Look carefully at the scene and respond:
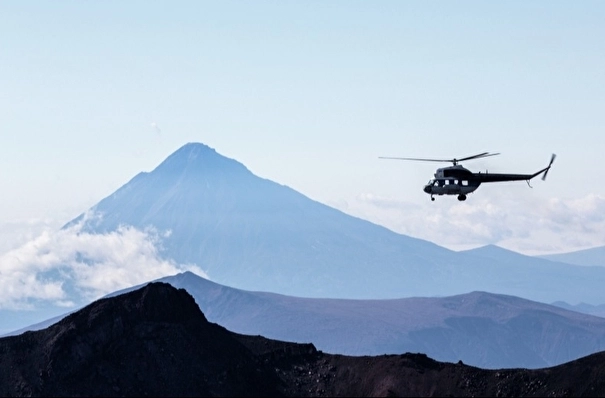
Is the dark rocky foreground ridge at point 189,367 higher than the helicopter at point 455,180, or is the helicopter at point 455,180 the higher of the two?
the helicopter at point 455,180

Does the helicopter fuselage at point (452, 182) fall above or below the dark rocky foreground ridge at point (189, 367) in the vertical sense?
above

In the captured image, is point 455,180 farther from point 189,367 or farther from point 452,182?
point 189,367

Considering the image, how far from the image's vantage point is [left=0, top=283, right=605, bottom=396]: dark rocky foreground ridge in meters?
94.6

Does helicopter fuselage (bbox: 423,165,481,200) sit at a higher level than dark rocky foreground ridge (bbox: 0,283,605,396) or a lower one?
higher

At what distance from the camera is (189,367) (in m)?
95.9

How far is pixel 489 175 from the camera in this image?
108625mm

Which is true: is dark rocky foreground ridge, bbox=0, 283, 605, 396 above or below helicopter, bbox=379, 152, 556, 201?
below

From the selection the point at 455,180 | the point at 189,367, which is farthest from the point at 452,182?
the point at 189,367

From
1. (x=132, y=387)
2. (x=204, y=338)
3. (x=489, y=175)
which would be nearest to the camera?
(x=132, y=387)

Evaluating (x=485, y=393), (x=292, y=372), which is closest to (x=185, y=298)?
(x=292, y=372)

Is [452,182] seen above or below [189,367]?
above

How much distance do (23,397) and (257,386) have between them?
1895cm

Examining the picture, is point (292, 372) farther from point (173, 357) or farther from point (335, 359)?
point (173, 357)

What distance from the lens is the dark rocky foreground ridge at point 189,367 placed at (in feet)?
310
